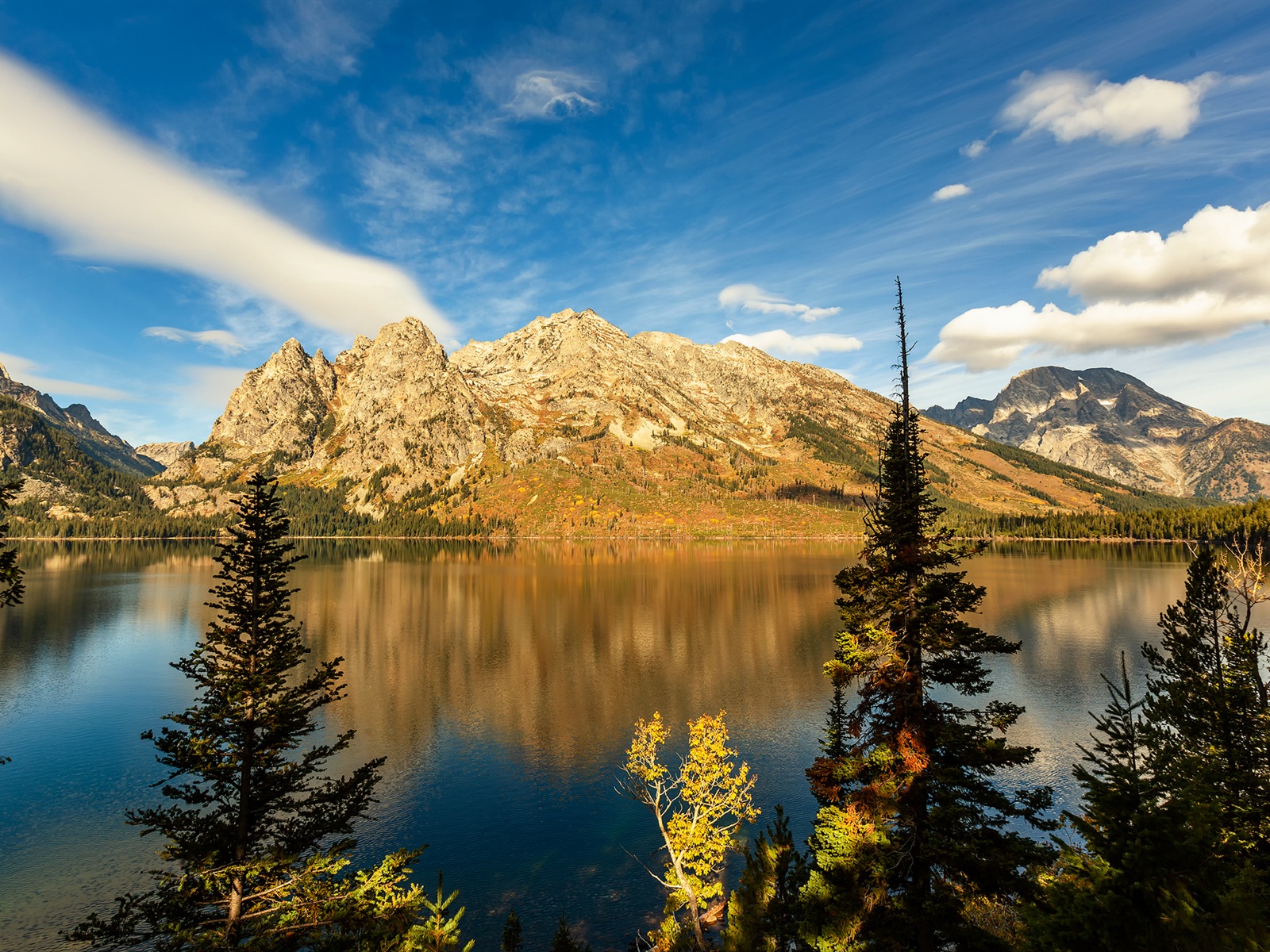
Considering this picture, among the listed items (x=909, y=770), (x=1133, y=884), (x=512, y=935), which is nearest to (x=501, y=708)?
(x=512, y=935)

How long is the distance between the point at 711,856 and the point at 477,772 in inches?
1027

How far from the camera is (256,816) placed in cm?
2062

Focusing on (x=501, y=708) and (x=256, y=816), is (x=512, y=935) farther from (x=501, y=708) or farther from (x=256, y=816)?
(x=501, y=708)

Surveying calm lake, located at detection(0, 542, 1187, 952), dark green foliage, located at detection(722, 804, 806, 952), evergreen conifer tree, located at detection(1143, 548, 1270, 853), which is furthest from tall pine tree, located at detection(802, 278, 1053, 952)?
calm lake, located at detection(0, 542, 1187, 952)

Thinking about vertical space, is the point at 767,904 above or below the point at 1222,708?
below

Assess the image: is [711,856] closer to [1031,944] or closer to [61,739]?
[1031,944]

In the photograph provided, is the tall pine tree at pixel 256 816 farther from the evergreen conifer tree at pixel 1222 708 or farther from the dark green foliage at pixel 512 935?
the evergreen conifer tree at pixel 1222 708

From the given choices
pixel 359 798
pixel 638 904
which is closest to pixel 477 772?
pixel 638 904

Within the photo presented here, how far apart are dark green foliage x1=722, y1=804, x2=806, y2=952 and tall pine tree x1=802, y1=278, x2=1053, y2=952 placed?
2199mm

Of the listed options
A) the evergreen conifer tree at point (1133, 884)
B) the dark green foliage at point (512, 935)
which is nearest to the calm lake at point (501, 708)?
the dark green foliage at point (512, 935)

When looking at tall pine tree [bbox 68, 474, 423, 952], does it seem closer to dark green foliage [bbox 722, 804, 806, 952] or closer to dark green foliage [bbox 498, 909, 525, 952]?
dark green foliage [bbox 498, 909, 525, 952]

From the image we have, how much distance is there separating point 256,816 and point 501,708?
4554cm

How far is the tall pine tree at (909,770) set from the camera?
19.1 meters

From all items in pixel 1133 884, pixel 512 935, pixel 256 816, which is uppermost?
pixel 1133 884
